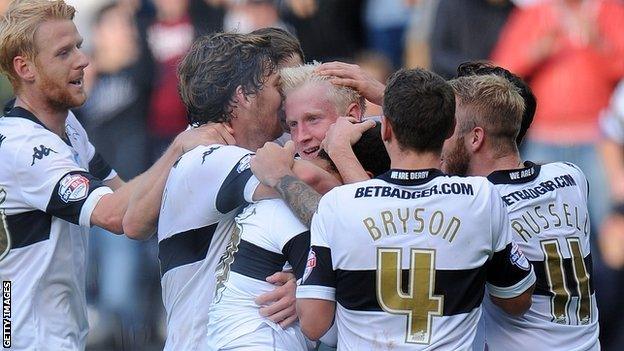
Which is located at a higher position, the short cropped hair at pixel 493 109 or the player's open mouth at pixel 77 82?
the short cropped hair at pixel 493 109

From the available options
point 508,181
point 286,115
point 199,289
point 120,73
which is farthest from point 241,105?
point 120,73

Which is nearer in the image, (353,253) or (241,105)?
(353,253)

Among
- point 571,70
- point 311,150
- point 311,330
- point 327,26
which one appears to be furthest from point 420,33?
point 311,330

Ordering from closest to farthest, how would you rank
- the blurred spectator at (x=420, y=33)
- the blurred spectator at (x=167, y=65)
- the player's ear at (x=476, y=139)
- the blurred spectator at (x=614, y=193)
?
the player's ear at (x=476, y=139) → the blurred spectator at (x=614, y=193) → the blurred spectator at (x=420, y=33) → the blurred spectator at (x=167, y=65)

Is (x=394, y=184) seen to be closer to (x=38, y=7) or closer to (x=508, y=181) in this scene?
(x=508, y=181)

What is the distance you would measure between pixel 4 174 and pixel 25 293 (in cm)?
53

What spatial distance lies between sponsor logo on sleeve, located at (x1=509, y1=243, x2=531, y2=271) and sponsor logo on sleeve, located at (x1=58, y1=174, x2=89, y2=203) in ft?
6.24

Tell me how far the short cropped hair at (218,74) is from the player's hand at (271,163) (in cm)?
32

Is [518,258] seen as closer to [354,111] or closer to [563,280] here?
[563,280]

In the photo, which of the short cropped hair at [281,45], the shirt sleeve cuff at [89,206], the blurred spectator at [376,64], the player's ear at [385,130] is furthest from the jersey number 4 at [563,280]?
the blurred spectator at [376,64]

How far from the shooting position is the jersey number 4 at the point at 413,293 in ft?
14.0

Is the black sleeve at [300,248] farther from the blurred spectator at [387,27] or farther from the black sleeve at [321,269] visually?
the blurred spectator at [387,27]

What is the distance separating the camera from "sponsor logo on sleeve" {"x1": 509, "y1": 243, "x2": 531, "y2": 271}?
4.39 meters

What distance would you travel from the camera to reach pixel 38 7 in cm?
573
